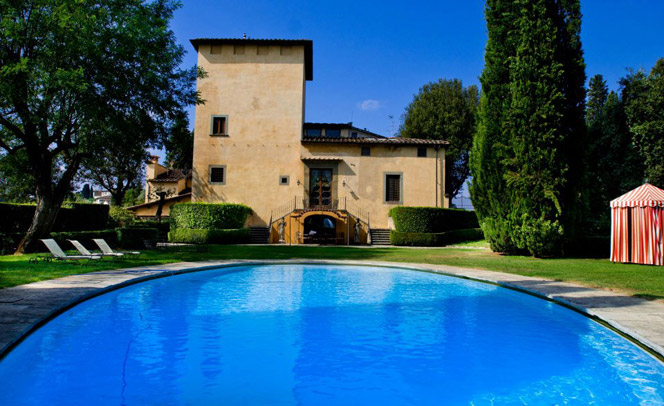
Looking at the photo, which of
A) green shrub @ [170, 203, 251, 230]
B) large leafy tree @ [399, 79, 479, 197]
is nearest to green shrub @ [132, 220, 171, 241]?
green shrub @ [170, 203, 251, 230]

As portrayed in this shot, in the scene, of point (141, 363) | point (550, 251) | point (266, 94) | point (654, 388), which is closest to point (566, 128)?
point (550, 251)

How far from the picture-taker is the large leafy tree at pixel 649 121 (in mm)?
18469

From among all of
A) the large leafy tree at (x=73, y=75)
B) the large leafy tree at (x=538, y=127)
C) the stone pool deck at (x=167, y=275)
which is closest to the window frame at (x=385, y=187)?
the large leafy tree at (x=538, y=127)

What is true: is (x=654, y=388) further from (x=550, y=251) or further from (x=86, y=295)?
(x=550, y=251)

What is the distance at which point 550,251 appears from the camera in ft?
48.6

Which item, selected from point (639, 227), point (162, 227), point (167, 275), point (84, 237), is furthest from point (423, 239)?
point (84, 237)

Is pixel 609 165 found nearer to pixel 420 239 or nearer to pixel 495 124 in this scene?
pixel 495 124

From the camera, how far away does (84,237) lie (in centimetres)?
1469

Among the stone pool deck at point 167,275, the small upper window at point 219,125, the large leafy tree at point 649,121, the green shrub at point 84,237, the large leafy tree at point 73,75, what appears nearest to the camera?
the stone pool deck at point 167,275

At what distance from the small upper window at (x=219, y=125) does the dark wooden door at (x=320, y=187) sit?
6523 mm

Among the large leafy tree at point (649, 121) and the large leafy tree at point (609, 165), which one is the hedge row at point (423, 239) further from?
the large leafy tree at point (649, 121)

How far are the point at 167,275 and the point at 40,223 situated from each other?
6995 mm

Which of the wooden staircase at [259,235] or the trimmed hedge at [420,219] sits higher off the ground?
the trimmed hedge at [420,219]

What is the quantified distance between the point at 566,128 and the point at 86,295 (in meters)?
16.3
